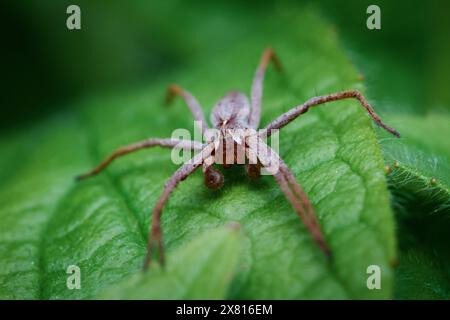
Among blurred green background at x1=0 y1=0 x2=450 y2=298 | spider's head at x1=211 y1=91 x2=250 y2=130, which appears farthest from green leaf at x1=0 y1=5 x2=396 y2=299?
blurred green background at x1=0 y1=0 x2=450 y2=298

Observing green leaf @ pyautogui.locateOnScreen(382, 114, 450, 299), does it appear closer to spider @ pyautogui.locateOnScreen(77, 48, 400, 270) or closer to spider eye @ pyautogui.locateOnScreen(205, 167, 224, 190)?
spider @ pyautogui.locateOnScreen(77, 48, 400, 270)

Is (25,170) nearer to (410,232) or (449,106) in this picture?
(410,232)

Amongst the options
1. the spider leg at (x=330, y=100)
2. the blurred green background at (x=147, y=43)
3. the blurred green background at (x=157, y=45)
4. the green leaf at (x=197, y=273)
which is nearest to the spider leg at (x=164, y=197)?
the green leaf at (x=197, y=273)

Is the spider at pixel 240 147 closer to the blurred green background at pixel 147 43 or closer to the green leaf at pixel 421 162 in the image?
the green leaf at pixel 421 162

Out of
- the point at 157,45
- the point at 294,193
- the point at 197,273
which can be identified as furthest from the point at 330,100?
the point at 157,45

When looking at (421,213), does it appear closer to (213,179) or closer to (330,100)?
(330,100)
